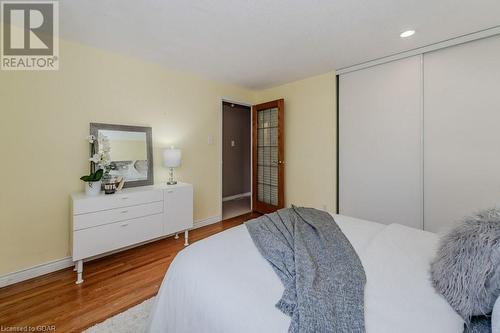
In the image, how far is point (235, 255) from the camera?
4.02 feet

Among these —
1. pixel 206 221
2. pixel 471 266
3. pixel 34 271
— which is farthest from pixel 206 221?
pixel 471 266

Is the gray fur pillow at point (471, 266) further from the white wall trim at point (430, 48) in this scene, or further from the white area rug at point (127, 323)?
the white wall trim at point (430, 48)

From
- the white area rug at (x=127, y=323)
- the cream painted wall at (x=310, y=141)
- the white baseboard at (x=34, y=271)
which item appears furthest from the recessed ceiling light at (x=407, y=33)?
the white baseboard at (x=34, y=271)

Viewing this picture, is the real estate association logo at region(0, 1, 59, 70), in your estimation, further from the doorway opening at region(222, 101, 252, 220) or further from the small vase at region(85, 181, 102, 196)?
the doorway opening at region(222, 101, 252, 220)

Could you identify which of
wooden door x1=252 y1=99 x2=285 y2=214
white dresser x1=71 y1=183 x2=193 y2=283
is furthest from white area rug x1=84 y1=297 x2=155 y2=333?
wooden door x1=252 y1=99 x2=285 y2=214

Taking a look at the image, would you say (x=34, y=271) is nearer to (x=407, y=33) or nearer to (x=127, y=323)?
(x=127, y=323)

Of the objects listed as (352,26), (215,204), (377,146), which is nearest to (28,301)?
(215,204)

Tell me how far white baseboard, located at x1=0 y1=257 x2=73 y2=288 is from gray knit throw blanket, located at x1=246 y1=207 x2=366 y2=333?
2.16 m

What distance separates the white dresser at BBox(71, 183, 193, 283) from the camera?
2.04 meters

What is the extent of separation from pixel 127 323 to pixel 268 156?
10.4 ft

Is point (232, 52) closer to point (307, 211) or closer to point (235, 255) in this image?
point (307, 211)

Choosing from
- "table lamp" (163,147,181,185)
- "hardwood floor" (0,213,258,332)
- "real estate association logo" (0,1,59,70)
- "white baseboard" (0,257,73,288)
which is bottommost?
"hardwood floor" (0,213,258,332)

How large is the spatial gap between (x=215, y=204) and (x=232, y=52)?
2.36 meters

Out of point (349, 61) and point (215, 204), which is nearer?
point (349, 61)
